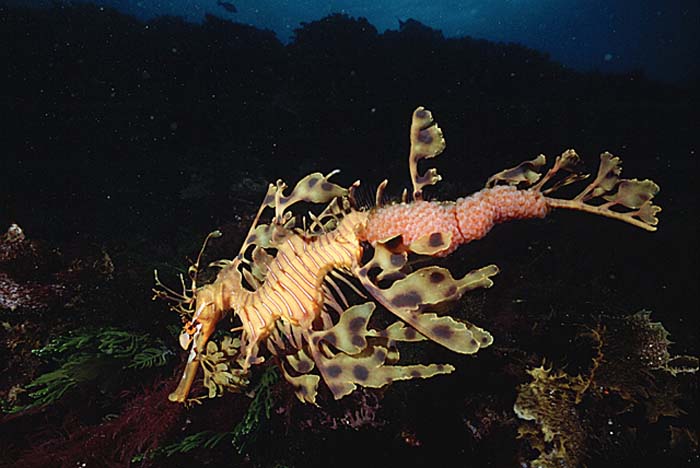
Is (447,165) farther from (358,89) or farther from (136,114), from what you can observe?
(136,114)

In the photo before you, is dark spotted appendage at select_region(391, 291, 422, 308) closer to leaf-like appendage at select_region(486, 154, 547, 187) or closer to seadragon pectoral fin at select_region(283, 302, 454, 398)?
seadragon pectoral fin at select_region(283, 302, 454, 398)

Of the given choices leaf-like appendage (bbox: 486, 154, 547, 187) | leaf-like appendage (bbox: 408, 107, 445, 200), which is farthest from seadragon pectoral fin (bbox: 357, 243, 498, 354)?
leaf-like appendage (bbox: 486, 154, 547, 187)

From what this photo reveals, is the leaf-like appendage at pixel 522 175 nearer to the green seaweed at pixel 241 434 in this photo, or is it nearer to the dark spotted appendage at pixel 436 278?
the dark spotted appendage at pixel 436 278

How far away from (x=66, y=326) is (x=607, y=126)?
36.5 ft

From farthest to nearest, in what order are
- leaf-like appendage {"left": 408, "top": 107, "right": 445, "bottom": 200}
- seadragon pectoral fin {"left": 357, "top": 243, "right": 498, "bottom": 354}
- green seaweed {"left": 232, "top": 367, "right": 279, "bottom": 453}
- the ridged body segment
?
green seaweed {"left": 232, "top": 367, "right": 279, "bottom": 453} < leaf-like appendage {"left": 408, "top": 107, "right": 445, "bottom": 200} < the ridged body segment < seadragon pectoral fin {"left": 357, "top": 243, "right": 498, "bottom": 354}

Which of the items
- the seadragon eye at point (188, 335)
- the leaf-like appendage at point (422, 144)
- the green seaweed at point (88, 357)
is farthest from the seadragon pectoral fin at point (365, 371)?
the green seaweed at point (88, 357)

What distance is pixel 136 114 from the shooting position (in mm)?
9945

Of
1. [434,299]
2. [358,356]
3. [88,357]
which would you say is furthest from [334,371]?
[88,357]

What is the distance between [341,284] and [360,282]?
70.1 inches

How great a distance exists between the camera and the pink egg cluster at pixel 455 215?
168cm

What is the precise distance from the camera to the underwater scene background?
225 cm

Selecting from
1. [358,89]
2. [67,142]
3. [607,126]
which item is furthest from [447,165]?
[67,142]

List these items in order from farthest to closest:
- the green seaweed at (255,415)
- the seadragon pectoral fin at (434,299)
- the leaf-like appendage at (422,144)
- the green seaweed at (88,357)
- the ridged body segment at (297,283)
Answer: the green seaweed at (88,357), the green seaweed at (255,415), the leaf-like appendage at (422,144), the ridged body segment at (297,283), the seadragon pectoral fin at (434,299)

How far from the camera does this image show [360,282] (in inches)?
65.8
